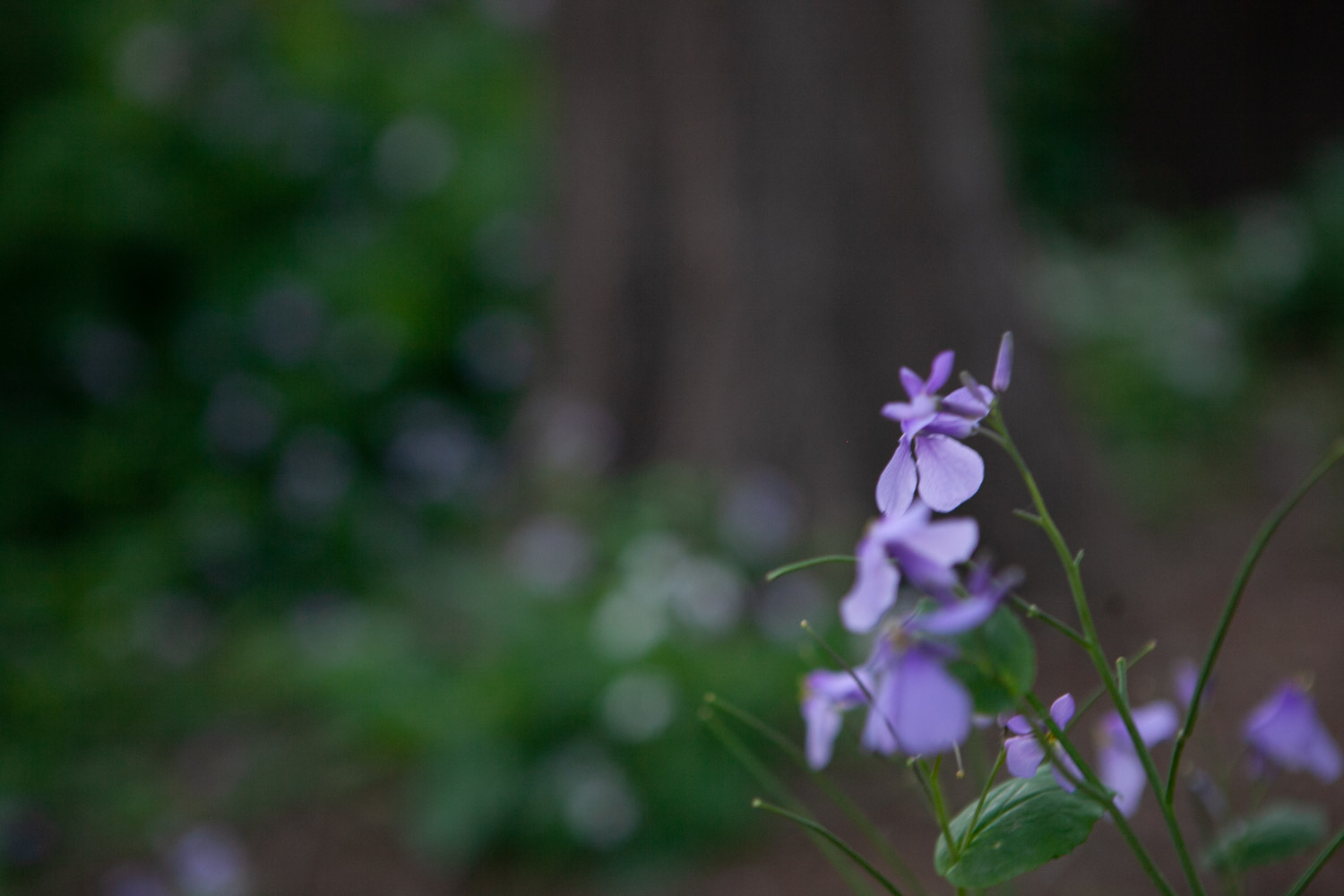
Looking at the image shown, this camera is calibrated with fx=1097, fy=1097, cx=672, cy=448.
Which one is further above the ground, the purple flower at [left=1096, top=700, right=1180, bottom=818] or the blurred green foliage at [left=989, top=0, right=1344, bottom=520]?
the purple flower at [left=1096, top=700, right=1180, bottom=818]

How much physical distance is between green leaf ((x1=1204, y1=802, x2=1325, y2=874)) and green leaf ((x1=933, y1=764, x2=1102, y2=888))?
169mm

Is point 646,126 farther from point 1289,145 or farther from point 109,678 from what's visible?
point 1289,145

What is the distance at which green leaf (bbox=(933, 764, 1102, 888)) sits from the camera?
1.58ft

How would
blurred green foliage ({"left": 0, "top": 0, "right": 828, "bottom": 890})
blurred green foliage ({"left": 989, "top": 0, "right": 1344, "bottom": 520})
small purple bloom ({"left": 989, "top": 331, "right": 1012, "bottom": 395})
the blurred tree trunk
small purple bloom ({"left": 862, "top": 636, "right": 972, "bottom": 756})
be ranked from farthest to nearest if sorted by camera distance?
blurred green foliage ({"left": 989, "top": 0, "right": 1344, "bottom": 520})
the blurred tree trunk
blurred green foliage ({"left": 0, "top": 0, "right": 828, "bottom": 890})
small purple bloom ({"left": 989, "top": 331, "right": 1012, "bottom": 395})
small purple bloom ({"left": 862, "top": 636, "right": 972, "bottom": 756})

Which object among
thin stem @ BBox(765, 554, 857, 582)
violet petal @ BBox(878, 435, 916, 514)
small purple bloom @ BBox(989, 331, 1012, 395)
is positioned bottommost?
thin stem @ BBox(765, 554, 857, 582)

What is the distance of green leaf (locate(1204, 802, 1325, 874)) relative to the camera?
0.60 meters

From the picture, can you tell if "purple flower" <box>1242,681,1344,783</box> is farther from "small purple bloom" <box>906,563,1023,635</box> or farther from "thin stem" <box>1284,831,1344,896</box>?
"small purple bloom" <box>906,563,1023,635</box>

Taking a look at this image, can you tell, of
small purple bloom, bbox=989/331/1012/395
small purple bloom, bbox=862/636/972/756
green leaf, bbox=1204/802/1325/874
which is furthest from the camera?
green leaf, bbox=1204/802/1325/874

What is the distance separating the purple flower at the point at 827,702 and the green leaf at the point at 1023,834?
0.08m

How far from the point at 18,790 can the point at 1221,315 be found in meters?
4.78

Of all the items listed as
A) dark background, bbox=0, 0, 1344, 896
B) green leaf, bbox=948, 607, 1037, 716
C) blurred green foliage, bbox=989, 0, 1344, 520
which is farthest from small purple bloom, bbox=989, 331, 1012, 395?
blurred green foliage, bbox=989, 0, 1344, 520

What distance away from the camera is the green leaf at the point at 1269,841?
60 cm

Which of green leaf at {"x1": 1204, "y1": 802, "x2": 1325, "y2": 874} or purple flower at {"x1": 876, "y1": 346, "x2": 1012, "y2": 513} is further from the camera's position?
green leaf at {"x1": 1204, "y1": 802, "x2": 1325, "y2": 874}

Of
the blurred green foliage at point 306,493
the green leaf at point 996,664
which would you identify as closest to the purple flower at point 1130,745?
the green leaf at point 996,664
